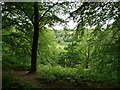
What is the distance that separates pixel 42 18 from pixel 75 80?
5125 millimetres

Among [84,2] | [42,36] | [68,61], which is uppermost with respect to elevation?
[84,2]

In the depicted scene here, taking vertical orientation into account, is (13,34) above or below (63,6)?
below

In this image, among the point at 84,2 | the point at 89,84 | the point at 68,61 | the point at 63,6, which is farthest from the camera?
the point at 68,61

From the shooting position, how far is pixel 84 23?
896cm

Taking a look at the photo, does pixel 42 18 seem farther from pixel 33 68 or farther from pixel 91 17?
pixel 91 17

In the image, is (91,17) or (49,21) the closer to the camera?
(91,17)

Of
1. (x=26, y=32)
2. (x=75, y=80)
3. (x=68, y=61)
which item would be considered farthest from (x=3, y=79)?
(x=68, y=61)

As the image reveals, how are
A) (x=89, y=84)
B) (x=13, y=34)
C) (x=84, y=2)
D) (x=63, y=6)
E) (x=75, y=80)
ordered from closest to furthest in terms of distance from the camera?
1. (x=84, y=2)
2. (x=89, y=84)
3. (x=75, y=80)
4. (x=13, y=34)
5. (x=63, y=6)

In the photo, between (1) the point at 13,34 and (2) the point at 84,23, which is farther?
(1) the point at 13,34

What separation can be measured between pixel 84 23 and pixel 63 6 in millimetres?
5126

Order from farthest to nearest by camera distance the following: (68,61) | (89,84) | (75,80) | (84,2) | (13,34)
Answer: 1. (68,61)
2. (13,34)
3. (75,80)
4. (89,84)
5. (84,2)

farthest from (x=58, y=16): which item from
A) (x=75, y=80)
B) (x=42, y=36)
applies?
A: (x=75, y=80)

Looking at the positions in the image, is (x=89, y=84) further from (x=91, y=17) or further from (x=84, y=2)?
(x=84, y=2)

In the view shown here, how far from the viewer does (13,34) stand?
12938 mm
